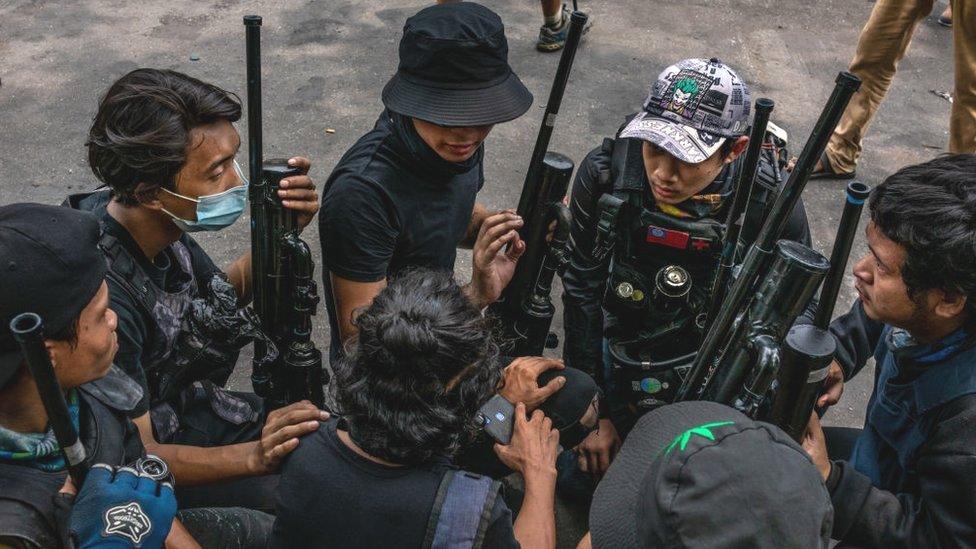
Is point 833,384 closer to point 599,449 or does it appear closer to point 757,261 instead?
point 599,449

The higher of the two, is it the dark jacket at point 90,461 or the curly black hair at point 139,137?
the curly black hair at point 139,137

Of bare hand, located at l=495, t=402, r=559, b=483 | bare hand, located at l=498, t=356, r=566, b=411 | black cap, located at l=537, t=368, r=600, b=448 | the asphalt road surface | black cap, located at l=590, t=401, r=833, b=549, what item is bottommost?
the asphalt road surface

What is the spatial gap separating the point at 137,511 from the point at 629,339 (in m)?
1.90

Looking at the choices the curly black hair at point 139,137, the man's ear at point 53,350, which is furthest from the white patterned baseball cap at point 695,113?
the man's ear at point 53,350

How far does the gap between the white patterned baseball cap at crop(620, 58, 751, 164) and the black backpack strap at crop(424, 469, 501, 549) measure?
1300 mm

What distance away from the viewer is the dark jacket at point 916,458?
1893 millimetres

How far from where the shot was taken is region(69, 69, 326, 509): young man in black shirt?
2.14 meters

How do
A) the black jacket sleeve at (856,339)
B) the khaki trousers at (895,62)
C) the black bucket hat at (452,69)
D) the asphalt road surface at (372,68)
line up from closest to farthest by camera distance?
the black bucket hat at (452,69), the black jacket sleeve at (856,339), the khaki trousers at (895,62), the asphalt road surface at (372,68)

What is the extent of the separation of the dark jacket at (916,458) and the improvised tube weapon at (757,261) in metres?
0.50

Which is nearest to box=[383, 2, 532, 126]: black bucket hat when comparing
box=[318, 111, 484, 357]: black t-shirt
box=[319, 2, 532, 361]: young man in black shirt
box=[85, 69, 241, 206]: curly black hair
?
box=[319, 2, 532, 361]: young man in black shirt

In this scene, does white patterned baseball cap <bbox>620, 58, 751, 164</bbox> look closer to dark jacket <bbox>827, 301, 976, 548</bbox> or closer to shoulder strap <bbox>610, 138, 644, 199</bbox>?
shoulder strap <bbox>610, 138, 644, 199</bbox>

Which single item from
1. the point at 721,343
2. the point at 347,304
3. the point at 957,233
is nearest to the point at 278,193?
the point at 347,304

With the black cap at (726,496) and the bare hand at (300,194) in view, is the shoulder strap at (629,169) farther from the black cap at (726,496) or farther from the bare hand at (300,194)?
the black cap at (726,496)

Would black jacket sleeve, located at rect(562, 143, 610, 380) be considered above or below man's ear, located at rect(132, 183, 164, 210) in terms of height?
below
